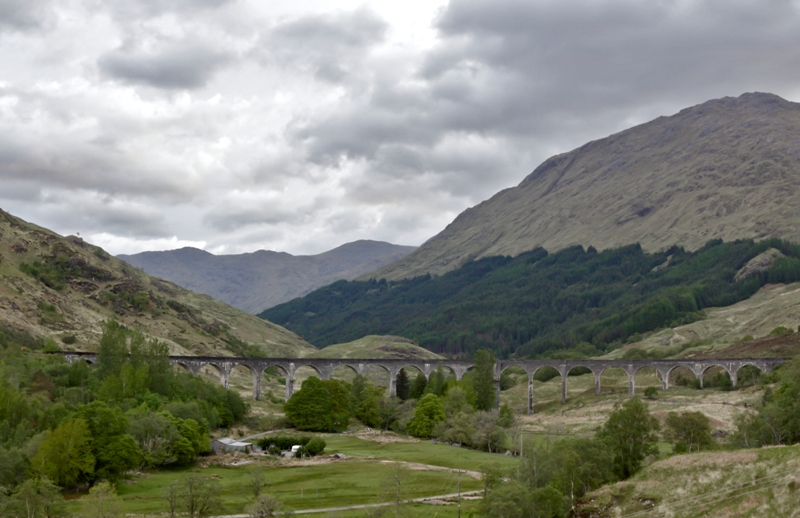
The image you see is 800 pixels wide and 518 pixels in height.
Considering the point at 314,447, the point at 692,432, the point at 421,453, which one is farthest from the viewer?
the point at 421,453

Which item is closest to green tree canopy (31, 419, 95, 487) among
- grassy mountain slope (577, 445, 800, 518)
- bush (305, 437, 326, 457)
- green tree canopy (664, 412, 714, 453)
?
bush (305, 437, 326, 457)

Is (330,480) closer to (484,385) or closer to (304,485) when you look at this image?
(304,485)

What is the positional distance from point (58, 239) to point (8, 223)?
13.1 metres

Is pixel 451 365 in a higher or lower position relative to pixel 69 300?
lower

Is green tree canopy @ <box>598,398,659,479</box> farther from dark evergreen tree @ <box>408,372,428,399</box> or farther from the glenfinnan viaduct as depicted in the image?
the glenfinnan viaduct

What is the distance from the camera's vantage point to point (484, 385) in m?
117

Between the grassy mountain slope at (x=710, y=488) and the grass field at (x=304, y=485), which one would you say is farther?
the grass field at (x=304, y=485)

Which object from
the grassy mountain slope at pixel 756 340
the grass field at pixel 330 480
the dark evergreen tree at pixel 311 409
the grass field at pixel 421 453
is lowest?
the grass field at pixel 421 453

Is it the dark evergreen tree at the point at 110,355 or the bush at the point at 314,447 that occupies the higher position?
the dark evergreen tree at the point at 110,355

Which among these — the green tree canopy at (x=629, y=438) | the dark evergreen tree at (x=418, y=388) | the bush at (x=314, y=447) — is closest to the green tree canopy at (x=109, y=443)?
the bush at (x=314, y=447)

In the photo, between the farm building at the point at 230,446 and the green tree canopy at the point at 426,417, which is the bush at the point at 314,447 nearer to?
the farm building at the point at 230,446

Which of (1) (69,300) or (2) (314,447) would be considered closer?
(2) (314,447)

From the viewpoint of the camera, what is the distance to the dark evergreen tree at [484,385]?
115250 millimetres

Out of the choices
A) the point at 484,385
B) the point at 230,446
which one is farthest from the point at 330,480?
the point at 484,385
